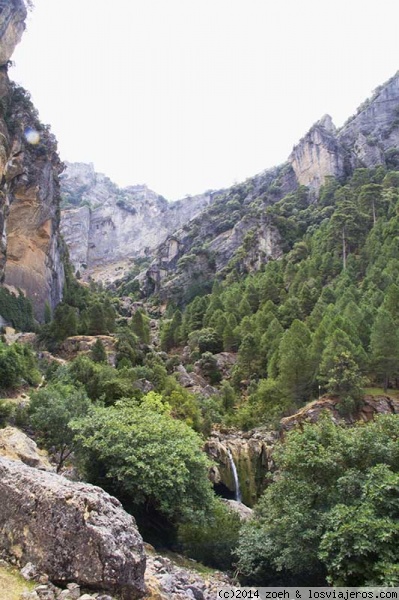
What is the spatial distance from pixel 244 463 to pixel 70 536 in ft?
84.8

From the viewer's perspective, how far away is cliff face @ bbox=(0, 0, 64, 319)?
5622 centimetres

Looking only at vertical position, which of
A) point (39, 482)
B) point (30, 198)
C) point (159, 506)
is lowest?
point (159, 506)

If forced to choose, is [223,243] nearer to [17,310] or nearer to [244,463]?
[17,310]

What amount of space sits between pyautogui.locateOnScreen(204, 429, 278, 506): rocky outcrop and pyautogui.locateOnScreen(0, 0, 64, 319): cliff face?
A: 1503 inches

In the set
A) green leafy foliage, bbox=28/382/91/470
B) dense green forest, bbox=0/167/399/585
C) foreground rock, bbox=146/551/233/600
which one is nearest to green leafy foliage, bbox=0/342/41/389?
dense green forest, bbox=0/167/399/585

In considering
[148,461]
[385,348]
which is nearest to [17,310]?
[385,348]

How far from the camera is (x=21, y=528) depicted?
30.3ft

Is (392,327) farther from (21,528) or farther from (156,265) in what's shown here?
(156,265)

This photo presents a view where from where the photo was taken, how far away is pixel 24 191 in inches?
2470

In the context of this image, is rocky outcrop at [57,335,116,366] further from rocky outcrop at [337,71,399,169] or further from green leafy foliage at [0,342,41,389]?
rocky outcrop at [337,71,399,169]

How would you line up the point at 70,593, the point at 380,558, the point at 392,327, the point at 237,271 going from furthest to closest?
1. the point at 237,271
2. the point at 392,327
3. the point at 380,558
4. the point at 70,593

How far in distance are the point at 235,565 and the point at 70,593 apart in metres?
11.3

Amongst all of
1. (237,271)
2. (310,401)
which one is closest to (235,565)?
(310,401)

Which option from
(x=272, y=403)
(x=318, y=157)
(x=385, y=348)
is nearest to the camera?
(x=385, y=348)
